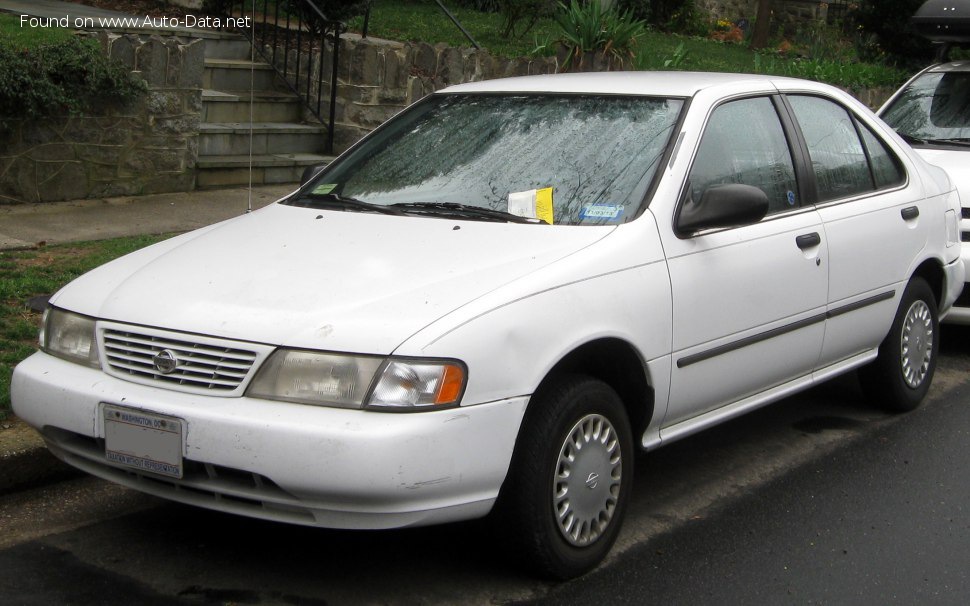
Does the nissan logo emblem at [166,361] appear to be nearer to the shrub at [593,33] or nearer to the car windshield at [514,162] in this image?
the car windshield at [514,162]

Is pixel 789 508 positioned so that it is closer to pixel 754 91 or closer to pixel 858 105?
pixel 754 91

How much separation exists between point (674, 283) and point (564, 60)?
8.20 m

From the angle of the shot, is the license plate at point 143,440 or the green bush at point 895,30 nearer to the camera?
the license plate at point 143,440

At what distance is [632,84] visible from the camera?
202 inches

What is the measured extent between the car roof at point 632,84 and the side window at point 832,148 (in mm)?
130

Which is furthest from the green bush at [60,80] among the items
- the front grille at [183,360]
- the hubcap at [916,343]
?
the hubcap at [916,343]

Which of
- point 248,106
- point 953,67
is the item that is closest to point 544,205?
point 953,67

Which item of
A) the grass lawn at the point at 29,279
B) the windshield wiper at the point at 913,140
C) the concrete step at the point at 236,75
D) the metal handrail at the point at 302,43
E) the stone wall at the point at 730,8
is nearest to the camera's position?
the grass lawn at the point at 29,279

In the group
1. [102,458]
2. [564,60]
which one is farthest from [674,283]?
[564,60]

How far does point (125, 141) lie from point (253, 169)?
1.17 m

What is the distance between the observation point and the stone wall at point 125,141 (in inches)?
341

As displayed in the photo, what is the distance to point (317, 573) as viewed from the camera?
13.5ft

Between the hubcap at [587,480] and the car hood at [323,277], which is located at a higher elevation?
the car hood at [323,277]

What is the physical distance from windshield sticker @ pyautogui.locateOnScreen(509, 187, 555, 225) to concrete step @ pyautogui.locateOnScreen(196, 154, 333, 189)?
18.0ft
